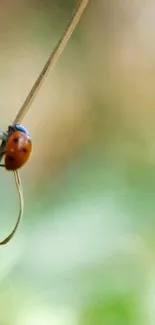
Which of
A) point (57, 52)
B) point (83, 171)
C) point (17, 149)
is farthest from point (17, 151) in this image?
point (83, 171)

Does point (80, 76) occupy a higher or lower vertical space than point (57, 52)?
lower

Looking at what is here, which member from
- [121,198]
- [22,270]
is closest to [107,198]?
[121,198]

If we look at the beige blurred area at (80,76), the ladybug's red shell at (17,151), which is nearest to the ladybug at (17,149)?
the ladybug's red shell at (17,151)

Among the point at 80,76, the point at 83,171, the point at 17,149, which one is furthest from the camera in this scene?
the point at 80,76

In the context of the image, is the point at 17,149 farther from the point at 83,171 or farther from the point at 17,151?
the point at 83,171

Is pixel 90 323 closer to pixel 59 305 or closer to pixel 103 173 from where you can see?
pixel 59 305

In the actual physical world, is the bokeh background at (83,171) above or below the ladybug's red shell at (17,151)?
below

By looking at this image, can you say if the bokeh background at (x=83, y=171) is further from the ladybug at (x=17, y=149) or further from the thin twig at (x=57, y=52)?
the thin twig at (x=57, y=52)
